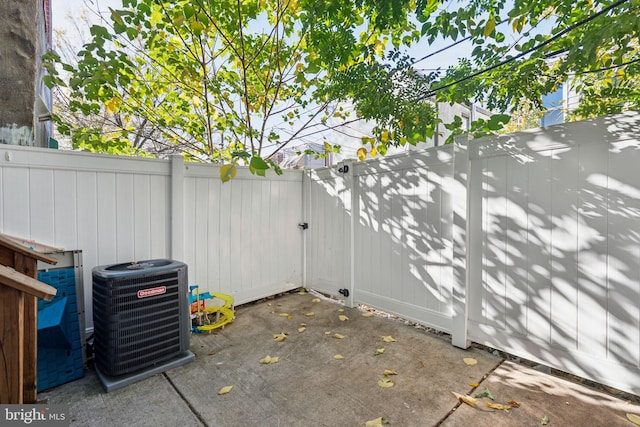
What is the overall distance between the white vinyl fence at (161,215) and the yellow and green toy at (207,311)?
9.6 inches

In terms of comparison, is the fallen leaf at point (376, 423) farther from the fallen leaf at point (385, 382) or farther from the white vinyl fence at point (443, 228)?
the white vinyl fence at point (443, 228)

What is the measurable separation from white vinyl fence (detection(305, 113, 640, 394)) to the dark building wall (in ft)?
10.2

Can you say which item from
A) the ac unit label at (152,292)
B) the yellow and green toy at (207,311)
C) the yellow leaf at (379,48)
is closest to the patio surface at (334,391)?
the yellow and green toy at (207,311)

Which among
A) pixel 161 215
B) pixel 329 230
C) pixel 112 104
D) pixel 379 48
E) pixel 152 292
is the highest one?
pixel 379 48

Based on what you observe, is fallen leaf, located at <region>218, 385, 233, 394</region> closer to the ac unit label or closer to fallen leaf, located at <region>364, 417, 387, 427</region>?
the ac unit label

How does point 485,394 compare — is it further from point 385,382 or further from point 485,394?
point 385,382

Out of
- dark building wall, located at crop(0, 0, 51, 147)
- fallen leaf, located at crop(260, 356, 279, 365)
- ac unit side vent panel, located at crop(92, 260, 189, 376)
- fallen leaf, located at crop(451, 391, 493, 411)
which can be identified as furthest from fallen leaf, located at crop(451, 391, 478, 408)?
dark building wall, located at crop(0, 0, 51, 147)

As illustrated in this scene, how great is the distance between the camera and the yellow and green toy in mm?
2943

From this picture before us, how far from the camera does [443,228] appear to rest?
2.72 metres

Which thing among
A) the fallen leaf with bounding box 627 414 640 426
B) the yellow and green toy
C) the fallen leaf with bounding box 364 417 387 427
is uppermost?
the yellow and green toy

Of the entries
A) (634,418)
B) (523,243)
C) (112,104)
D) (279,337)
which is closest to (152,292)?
(279,337)

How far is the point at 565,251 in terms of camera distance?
6.79ft

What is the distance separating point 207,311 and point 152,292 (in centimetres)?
100

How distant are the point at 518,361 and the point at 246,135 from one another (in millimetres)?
4206
